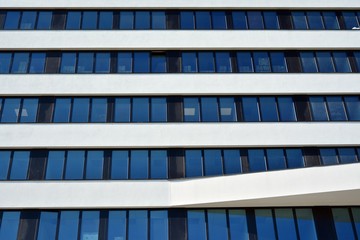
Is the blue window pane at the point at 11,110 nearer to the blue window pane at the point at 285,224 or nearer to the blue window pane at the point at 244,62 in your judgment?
the blue window pane at the point at 244,62

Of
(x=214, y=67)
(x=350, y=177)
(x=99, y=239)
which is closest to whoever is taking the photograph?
(x=350, y=177)

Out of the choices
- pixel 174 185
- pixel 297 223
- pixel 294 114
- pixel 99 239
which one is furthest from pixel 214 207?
pixel 294 114

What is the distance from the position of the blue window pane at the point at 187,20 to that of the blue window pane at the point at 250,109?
20.3 feet

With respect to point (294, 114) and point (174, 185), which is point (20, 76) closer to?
point (174, 185)

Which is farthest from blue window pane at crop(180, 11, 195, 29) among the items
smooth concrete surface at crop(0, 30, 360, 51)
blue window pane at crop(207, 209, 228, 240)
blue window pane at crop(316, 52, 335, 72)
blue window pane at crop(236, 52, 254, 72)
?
blue window pane at crop(207, 209, 228, 240)

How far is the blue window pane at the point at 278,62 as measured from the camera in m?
24.1

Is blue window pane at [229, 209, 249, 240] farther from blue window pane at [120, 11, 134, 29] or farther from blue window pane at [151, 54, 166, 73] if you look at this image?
blue window pane at [120, 11, 134, 29]

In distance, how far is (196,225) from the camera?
1978 cm

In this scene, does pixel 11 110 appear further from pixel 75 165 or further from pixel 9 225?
pixel 9 225

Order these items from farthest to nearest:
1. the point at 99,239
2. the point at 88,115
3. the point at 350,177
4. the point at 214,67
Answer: the point at 214,67 < the point at 88,115 < the point at 99,239 < the point at 350,177

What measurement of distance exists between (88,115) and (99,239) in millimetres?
6993

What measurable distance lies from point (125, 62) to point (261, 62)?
27.8 feet

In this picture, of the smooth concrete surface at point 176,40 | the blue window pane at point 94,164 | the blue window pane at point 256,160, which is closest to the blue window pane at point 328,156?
the blue window pane at point 256,160

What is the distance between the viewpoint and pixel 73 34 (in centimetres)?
2467
